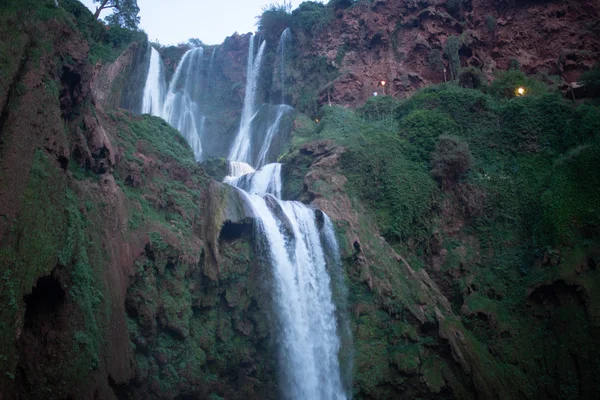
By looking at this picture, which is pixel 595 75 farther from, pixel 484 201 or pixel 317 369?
pixel 317 369

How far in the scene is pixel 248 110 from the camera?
1506 inches

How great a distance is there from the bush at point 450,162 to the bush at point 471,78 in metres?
8.31

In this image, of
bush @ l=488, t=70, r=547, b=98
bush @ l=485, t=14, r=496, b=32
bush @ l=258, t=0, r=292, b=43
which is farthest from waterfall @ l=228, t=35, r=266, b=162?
bush @ l=485, t=14, r=496, b=32

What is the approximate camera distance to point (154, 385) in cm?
1161

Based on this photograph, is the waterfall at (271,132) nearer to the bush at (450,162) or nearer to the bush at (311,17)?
the bush at (311,17)

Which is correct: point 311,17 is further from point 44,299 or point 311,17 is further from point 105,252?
point 44,299

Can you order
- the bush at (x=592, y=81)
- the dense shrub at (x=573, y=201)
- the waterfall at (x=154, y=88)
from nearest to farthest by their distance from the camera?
→ the dense shrub at (x=573, y=201)
the bush at (x=592, y=81)
the waterfall at (x=154, y=88)

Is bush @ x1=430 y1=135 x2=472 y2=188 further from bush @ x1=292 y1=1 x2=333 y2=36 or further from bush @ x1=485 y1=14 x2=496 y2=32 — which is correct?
bush @ x1=292 y1=1 x2=333 y2=36

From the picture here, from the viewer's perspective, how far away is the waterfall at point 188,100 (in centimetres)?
3525

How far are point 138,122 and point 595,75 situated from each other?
25388 mm

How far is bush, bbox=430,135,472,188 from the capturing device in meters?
21.7

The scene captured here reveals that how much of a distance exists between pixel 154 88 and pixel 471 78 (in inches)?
965

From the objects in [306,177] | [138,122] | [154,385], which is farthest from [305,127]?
[154,385]

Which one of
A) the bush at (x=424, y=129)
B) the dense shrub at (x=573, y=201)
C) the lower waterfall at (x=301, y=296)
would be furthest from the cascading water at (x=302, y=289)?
the dense shrub at (x=573, y=201)
